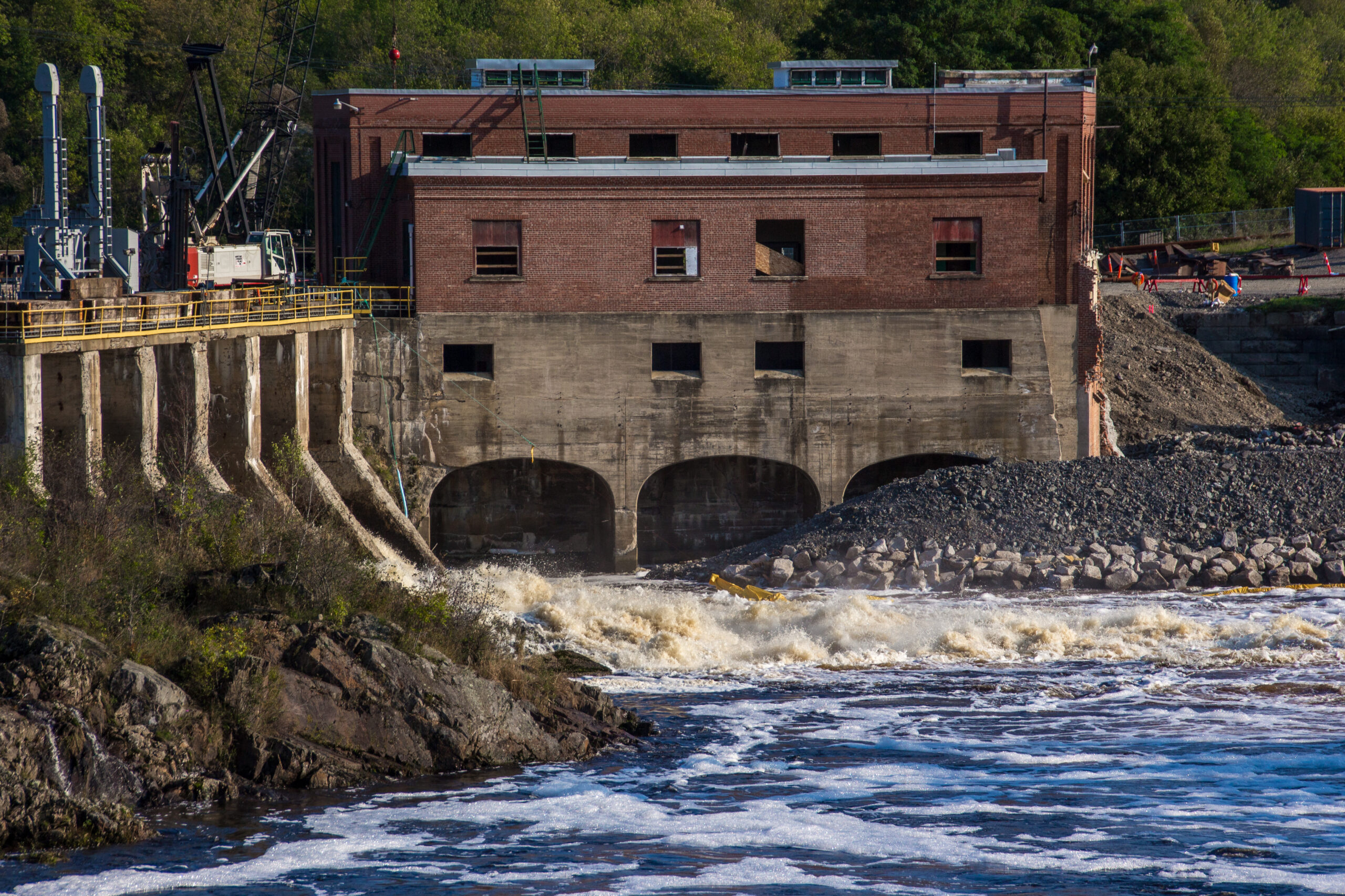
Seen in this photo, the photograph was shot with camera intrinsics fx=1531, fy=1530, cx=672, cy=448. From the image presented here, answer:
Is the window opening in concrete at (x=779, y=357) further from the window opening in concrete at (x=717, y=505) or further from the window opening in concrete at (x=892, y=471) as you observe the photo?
the window opening in concrete at (x=892, y=471)

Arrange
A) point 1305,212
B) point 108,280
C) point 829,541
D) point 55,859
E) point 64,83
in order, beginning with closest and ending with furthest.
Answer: point 55,859 → point 108,280 → point 829,541 → point 1305,212 → point 64,83

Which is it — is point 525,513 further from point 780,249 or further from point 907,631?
point 907,631

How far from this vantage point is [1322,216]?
222ft

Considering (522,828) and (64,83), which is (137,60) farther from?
(522,828)

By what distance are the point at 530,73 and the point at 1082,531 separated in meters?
19.3

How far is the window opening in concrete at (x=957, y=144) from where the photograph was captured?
1660 inches

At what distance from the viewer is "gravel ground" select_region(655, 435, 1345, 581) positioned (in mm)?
36844

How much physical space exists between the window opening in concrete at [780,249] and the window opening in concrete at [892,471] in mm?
5873

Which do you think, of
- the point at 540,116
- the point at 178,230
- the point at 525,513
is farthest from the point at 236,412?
the point at 540,116

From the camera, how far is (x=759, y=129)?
4162 cm

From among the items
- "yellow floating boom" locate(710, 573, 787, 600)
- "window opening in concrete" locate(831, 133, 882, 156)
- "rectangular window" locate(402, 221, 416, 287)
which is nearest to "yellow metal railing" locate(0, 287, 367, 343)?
"rectangular window" locate(402, 221, 416, 287)

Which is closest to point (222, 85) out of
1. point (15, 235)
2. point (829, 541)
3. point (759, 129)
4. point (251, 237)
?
point (15, 235)

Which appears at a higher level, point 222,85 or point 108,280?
point 222,85

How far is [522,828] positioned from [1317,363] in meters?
48.5
